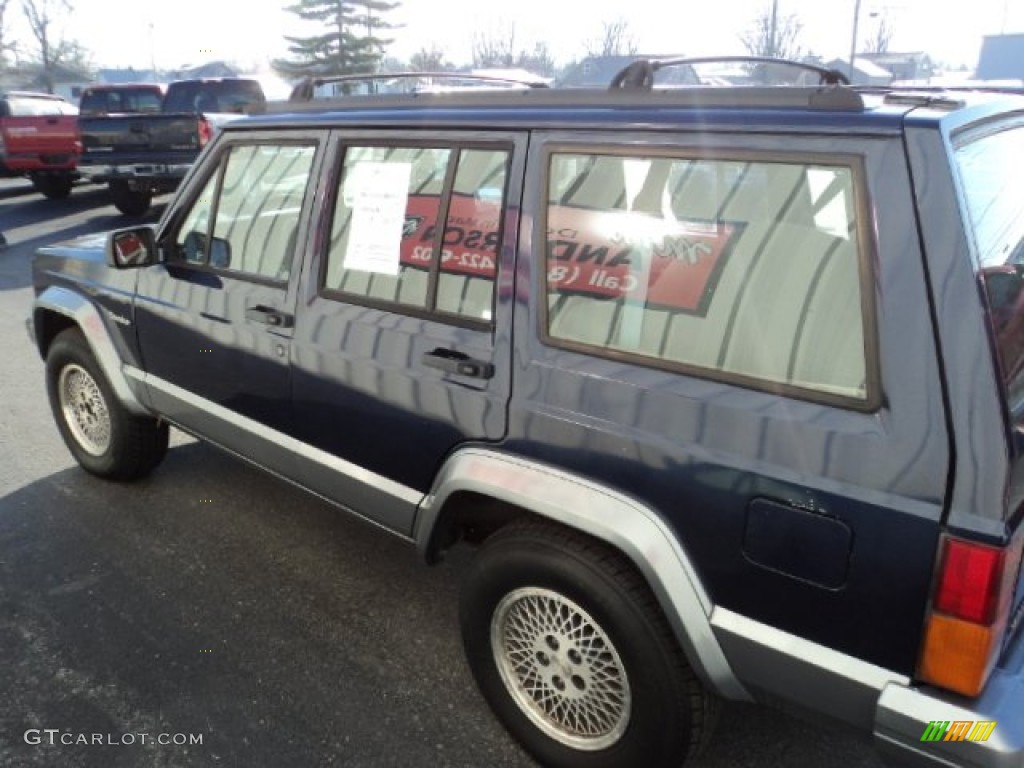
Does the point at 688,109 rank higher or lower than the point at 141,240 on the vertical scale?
higher

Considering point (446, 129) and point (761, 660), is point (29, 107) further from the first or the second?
point (761, 660)

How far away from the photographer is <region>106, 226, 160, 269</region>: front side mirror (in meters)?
3.22

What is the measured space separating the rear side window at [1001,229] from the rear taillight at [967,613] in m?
0.33

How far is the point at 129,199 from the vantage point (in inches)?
498

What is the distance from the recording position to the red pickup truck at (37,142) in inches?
540

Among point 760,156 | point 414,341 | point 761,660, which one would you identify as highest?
point 760,156

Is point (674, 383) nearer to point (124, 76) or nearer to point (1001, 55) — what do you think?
point (1001, 55)

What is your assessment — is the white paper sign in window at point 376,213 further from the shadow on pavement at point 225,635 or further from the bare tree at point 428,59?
the bare tree at point 428,59

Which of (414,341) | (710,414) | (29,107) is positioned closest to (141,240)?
(414,341)

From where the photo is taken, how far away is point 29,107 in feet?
48.0

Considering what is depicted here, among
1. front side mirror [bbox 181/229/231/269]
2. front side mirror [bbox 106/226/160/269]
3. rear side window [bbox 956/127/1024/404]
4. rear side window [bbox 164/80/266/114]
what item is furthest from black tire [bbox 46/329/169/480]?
rear side window [bbox 164/80/266/114]

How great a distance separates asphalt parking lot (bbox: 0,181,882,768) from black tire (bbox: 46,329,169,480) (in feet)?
0.44

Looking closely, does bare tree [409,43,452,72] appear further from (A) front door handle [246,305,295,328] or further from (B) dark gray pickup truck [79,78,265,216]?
(A) front door handle [246,305,295,328]

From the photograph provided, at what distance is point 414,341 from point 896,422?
1.35 m
